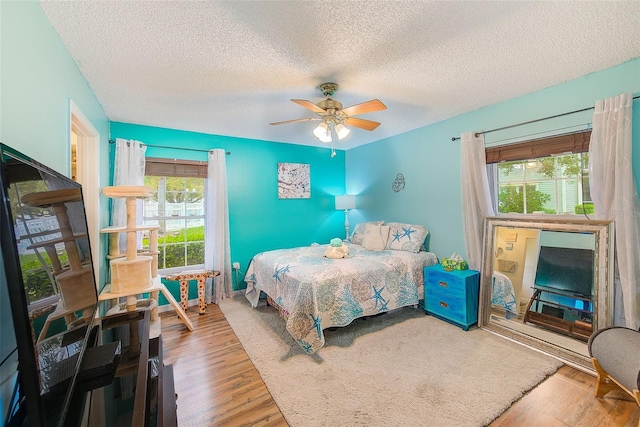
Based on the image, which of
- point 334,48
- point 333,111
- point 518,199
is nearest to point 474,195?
point 518,199

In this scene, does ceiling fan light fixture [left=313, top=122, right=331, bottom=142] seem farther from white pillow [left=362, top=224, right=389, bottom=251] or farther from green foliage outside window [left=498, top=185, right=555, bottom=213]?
green foliage outside window [left=498, top=185, right=555, bottom=213]

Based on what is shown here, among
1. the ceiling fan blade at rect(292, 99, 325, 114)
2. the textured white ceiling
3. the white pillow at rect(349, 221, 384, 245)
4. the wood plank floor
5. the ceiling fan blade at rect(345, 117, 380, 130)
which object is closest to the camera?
the textured white ceiling

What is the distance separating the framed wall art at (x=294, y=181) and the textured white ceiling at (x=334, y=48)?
1.63m

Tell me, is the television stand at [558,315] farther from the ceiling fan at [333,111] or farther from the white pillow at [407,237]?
the ceiling fan at [333,111]

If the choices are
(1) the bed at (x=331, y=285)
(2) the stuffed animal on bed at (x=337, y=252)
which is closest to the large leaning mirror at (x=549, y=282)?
(1) the bed at (x=331, y=285)

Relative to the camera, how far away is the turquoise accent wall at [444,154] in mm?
2221

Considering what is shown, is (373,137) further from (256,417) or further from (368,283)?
(256,417)

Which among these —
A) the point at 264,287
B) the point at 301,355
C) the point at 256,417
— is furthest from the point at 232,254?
the point at 256,417

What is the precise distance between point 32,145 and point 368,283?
8.68 ft

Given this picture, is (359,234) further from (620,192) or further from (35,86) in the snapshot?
(35,86)

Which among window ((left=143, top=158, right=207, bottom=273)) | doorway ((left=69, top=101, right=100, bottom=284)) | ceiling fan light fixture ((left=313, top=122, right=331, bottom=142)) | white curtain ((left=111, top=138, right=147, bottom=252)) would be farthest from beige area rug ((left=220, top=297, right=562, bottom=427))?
ceiling fan light fixture ((left=313, top=122, right=331, bottom=142))

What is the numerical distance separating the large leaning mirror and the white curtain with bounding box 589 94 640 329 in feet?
0.25

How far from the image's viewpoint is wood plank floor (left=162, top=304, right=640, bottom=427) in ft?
5.38

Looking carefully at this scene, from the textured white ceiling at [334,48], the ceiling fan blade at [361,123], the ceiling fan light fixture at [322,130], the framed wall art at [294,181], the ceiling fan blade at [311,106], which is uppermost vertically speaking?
the textured white ceiling at [334,48]
